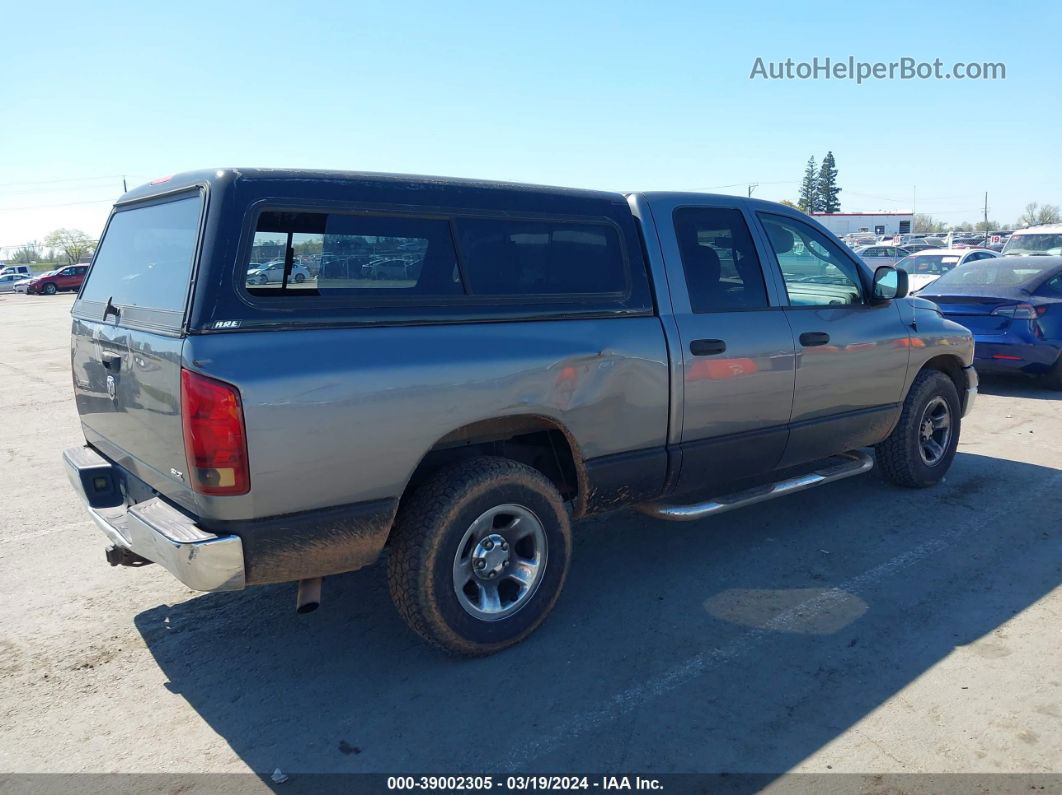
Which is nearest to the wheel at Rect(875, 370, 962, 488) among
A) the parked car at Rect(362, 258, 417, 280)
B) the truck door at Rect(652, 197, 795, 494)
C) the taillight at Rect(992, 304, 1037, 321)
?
the truck door at Rect(652, 197, 795, 494)

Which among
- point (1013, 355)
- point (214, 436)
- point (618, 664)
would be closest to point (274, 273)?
point (214, 436)

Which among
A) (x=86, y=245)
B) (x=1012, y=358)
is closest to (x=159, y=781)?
(x=1012, y=358)

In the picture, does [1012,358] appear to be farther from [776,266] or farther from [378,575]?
[378,575]

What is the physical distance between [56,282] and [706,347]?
47629 millimetres

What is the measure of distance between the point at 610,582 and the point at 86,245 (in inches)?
3251

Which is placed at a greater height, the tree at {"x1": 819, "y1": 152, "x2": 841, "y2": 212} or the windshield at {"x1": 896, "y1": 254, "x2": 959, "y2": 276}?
the tree at {"x1": 819, "y1": 152, "x2": 841, "y2": 212}

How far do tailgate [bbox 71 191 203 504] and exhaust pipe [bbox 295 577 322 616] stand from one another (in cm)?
60

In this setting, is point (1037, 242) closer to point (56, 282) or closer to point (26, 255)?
point (56, 282)

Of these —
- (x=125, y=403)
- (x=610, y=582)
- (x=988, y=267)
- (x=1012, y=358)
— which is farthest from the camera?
(x=988, y=267)

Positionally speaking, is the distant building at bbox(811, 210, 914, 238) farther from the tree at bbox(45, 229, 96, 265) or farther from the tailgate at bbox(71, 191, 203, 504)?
the tailgate at bbox(71, 191, 203, 504)

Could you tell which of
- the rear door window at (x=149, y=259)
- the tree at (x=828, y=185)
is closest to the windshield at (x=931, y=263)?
the rear door window at (x=149, y=259)

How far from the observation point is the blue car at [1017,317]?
928cm

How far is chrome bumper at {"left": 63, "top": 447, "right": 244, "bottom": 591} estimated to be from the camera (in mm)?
2965

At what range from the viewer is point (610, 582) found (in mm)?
4473
